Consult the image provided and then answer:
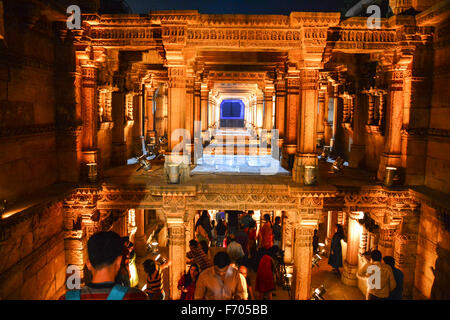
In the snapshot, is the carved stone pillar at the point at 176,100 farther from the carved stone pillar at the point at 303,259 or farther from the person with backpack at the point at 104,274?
the person with backpack at the point at 104,274

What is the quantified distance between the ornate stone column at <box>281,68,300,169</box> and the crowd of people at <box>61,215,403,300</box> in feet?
8.13

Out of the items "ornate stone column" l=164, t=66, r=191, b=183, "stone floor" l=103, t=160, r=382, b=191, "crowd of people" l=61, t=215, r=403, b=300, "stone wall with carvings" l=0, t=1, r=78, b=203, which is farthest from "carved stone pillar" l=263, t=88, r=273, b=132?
"stone wall with carvings" l=0, t=1, r=78, b=203

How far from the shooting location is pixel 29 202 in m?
5.87

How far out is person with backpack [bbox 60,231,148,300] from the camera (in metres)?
2.57

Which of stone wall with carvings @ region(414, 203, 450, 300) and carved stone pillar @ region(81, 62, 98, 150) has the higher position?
carved stone pillar @ region(81, 62, 98, 150)

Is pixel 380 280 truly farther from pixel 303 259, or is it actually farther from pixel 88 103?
pixel 88 103

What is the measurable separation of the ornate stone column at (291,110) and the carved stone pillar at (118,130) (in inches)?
213

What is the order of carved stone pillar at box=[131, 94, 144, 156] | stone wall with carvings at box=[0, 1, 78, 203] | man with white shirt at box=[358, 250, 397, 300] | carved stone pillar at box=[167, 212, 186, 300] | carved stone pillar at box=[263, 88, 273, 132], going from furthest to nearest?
1. carved stone pillar at box=[263, 88, 273, 132]
2. carved stone pillar at box=[131, 94, 144, 156]
3. carved stone pillar at box=[167, 212, 186, 300]
4. stone wall with carvings at box=[0, 1, 78, 203]
5. man with white shirt at box=[358, 250, 397, 300]

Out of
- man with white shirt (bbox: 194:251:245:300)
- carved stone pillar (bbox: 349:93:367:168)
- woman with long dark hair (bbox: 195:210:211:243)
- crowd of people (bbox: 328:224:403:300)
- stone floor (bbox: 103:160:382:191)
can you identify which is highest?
carved stone pillar (bbox: 349:93:367:168)

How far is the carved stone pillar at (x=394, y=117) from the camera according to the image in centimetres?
783

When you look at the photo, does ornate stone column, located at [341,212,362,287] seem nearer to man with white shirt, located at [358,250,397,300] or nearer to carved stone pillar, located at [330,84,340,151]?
man with white shirt, located at [358,250,397,300]

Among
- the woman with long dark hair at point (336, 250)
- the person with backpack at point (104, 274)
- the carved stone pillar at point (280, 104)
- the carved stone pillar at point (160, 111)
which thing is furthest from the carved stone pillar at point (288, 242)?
the carved stone pillar at point (160, 111)
